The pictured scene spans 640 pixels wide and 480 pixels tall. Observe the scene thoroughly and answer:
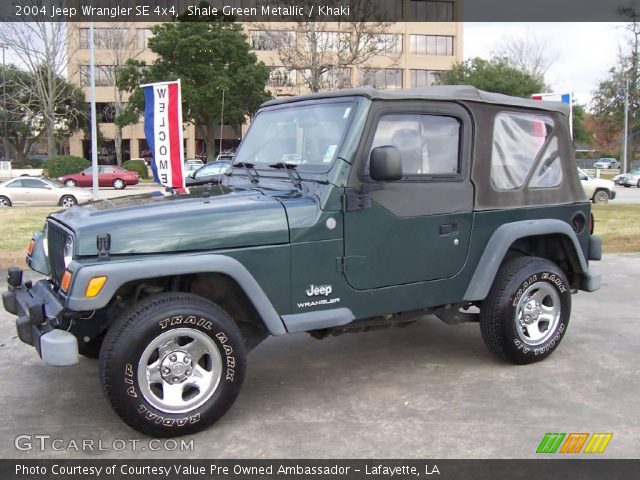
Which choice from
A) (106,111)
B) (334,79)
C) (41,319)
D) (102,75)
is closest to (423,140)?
(41,319)

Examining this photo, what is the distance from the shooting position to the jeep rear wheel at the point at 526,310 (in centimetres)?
476

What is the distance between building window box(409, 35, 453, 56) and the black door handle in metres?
63.0

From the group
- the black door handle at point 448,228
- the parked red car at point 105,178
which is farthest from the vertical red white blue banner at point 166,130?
the parked red car at point 105,178

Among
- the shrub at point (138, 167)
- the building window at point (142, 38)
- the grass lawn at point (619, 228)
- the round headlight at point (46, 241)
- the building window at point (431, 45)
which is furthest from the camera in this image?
the building window at point (431, 45)

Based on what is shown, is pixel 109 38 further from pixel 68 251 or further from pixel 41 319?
pixel 41 319

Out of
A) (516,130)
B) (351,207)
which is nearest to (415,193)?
(351,207)

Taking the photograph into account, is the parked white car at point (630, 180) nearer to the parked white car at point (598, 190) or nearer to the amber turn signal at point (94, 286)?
the parked white car at point (598, 190)

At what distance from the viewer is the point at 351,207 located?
4.06 metres

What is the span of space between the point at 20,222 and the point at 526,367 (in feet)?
38.6

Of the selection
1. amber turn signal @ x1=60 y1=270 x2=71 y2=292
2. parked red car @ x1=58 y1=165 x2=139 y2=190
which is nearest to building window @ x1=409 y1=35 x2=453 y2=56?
parked red car @ x1=58 y1=165 x2=139 y2=190

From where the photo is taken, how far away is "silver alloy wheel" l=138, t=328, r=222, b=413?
11.7 feet

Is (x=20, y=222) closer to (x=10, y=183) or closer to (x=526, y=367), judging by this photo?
(x=10, y=183)

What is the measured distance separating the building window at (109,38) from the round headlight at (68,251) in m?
48.9

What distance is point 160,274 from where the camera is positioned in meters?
3.53
